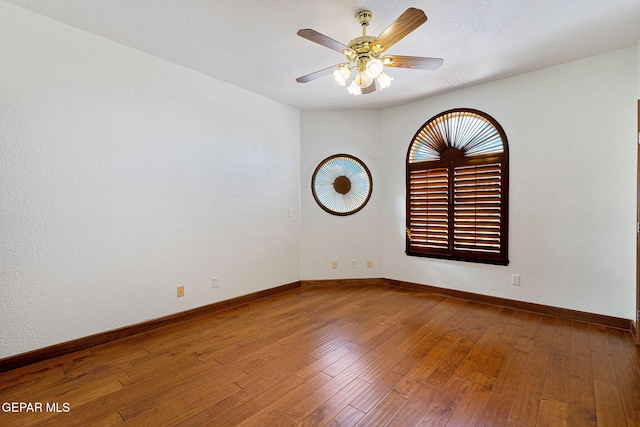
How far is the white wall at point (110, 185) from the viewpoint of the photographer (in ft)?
7.45

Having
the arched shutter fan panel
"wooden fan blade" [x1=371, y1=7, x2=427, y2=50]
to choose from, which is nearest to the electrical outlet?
the arched shutter fan panel

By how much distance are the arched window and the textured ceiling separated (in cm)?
71

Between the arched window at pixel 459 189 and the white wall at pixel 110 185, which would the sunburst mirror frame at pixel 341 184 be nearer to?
the arched window at pixel 459 189

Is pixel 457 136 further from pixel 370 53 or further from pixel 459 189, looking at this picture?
pixel 370 53

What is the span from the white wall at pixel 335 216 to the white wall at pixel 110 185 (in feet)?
2.97

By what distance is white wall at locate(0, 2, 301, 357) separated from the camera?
7.45 ft

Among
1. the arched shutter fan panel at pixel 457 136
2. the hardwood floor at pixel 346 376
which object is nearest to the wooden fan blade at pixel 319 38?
the hardwood floor at pixel 346 376

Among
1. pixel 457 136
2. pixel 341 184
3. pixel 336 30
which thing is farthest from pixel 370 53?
pixel 341 184

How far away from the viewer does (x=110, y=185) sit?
270cm

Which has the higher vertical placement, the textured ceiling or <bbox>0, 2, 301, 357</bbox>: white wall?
the textured ceiling

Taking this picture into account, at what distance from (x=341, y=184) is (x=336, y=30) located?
7.97 ft

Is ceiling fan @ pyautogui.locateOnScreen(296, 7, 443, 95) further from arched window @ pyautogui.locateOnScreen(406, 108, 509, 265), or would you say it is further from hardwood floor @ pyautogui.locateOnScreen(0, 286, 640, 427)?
hardwood floor @ pyautogui.locateOnScreen(0, 286, 640, 427)

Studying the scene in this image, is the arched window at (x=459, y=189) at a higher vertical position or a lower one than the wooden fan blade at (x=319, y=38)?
lower

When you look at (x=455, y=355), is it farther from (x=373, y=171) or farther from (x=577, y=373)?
(x=373, y=171)
